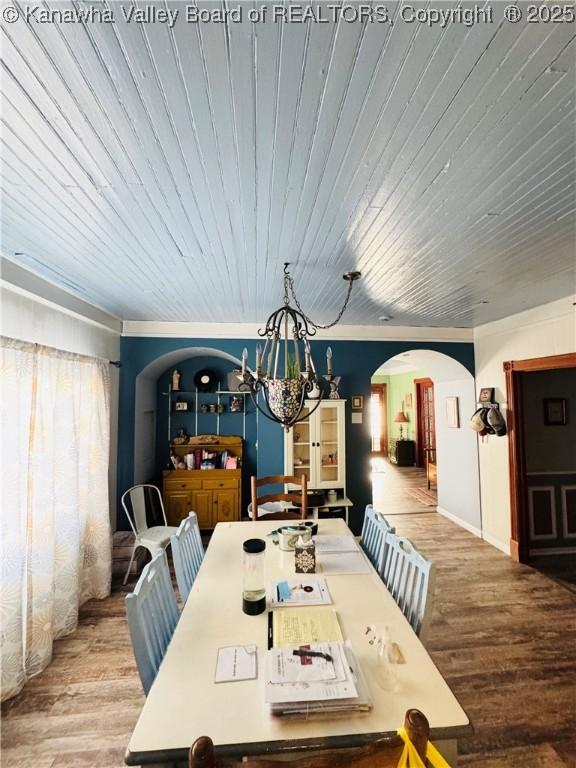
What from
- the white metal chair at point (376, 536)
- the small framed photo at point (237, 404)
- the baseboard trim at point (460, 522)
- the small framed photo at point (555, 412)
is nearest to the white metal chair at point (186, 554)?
the white metal chair at point (376, 536)

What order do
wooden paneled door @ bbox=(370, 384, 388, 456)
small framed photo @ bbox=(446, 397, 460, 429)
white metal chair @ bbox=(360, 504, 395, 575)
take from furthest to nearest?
wooden paneled door @ bbox=(370, 384, 388, 456) → small framed photo @ bbox=(446, 397, 460, 429) → white metal chair @ bbox=(360, 504, 395, 575)

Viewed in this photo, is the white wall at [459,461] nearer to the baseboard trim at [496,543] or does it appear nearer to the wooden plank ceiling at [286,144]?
the baseboard trim at [496,543]

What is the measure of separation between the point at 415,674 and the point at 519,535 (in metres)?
3.32

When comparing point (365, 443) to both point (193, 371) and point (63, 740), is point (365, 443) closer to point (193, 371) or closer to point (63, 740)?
point (193, 371)

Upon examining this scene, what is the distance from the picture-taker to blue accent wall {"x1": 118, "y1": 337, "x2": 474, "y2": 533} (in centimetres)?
402

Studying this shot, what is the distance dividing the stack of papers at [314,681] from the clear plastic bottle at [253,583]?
0.27m

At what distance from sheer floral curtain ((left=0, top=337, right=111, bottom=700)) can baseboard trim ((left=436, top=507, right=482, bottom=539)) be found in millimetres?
4146

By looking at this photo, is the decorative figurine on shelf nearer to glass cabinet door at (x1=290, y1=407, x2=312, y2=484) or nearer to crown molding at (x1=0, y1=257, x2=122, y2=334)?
glass cabinet door at (x1=290, y1=407, x2=312, y2=484)

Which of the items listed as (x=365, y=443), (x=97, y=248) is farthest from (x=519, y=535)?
(x=97, y=248)

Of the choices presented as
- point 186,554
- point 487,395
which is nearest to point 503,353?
point 487,395

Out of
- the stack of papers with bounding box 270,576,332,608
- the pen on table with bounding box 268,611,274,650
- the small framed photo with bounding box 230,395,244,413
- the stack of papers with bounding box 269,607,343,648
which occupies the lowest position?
the pen on table with bounding box 268,611,274,650

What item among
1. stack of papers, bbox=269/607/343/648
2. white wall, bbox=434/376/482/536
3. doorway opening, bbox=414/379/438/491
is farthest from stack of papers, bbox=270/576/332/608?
doorway opening, bbox=414/379/438/491

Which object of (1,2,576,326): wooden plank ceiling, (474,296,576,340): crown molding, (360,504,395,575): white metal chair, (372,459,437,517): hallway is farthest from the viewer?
(372,459,437,517): hallway

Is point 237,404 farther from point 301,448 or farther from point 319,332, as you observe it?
point 319,332
